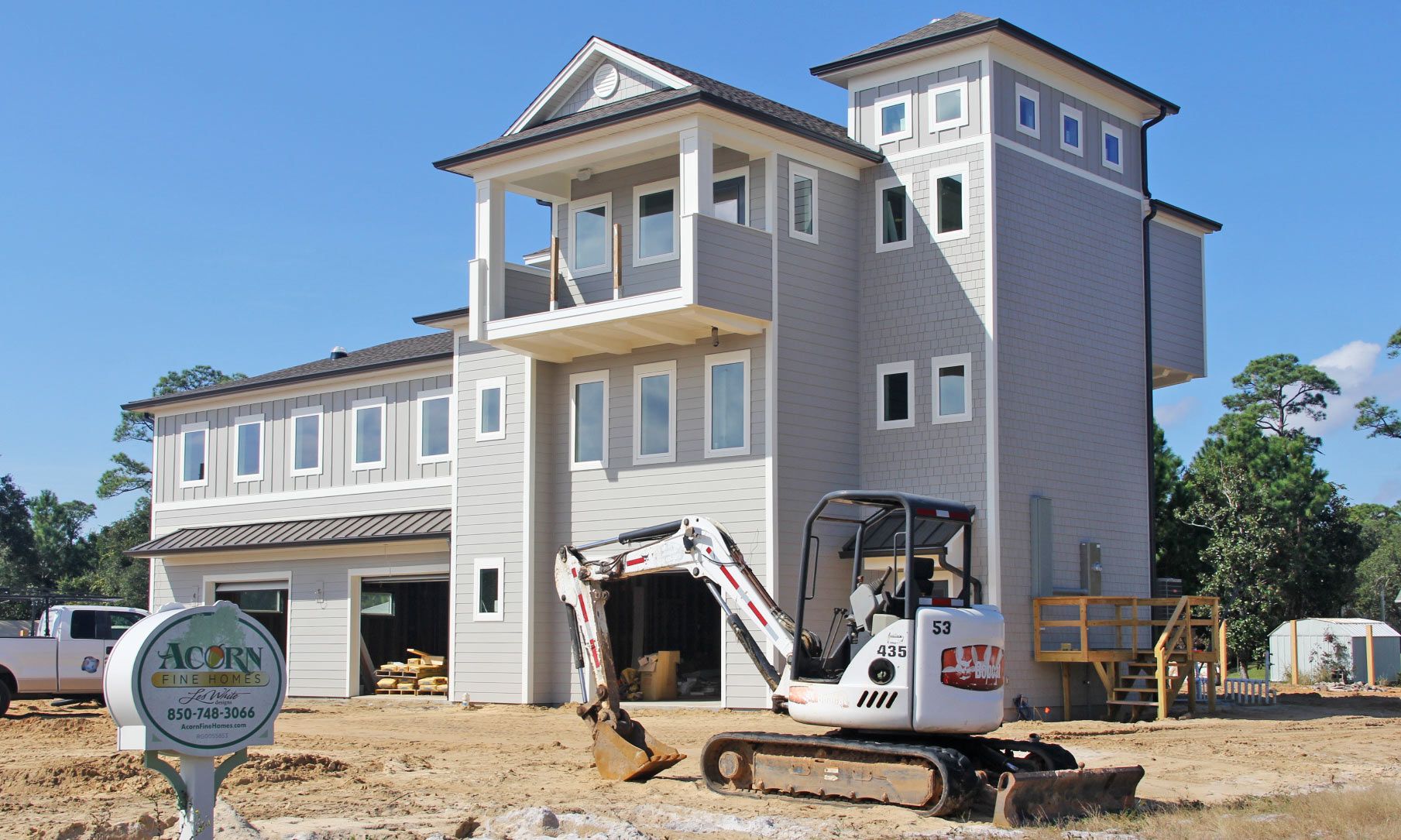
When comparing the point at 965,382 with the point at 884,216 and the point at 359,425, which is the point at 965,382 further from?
the point at 359,425

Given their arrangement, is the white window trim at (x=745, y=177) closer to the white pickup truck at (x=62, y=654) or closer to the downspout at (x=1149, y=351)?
the downspout at (x=1149, y=351)

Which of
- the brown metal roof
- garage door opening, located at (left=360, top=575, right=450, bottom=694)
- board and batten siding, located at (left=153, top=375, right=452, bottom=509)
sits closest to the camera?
the brown metal roof

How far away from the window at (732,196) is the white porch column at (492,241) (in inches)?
154

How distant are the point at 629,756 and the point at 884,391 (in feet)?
36.6

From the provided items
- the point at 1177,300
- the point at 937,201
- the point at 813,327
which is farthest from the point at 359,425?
the point at 1177,300

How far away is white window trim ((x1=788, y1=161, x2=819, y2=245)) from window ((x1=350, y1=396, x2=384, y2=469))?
11.3 m

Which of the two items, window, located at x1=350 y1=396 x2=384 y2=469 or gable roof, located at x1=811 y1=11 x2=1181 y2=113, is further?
window, located at x1=350 y1=396 x2=384 y2=469

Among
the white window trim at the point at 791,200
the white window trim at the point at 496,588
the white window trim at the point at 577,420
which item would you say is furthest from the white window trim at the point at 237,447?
the white window trim at the point at 791,200

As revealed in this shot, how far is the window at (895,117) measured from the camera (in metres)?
25.3

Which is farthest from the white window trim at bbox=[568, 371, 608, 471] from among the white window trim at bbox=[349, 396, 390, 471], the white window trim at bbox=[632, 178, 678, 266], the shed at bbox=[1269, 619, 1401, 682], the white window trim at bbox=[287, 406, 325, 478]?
the shed at bbox=[1269, 619, 1401, 682]

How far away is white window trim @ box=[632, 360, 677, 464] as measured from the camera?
25.5m

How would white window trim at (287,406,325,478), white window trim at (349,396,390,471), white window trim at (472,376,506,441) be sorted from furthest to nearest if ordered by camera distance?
white window trim at (287,406,325,478)
white window trim at (349,396,390,471)
white window trim at (472,376,506,441)

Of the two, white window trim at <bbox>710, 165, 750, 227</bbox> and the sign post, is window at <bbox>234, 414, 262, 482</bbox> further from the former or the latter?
the sign post

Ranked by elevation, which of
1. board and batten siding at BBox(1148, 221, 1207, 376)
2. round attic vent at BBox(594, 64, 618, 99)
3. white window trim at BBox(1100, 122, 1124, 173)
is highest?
round attic vent at BBox(594, 64, 618, 99)
